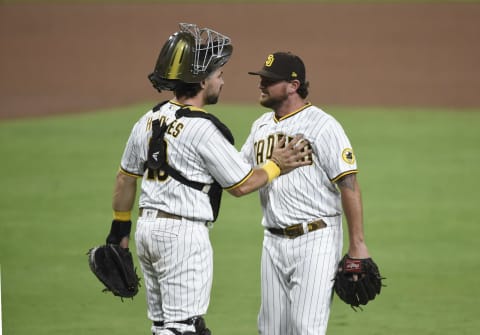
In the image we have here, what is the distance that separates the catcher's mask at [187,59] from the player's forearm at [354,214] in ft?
3.23

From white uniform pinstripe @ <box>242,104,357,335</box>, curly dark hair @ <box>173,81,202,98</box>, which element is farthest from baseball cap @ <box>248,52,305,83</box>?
curly dark hair @ <box>173,81,202,98</box>

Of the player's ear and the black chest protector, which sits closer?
the black chest protector

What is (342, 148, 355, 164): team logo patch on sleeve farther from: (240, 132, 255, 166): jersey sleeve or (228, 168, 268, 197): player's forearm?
(240, 132, 255, 166): jersey sleeve

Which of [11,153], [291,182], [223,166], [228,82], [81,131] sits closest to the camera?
[223,166]

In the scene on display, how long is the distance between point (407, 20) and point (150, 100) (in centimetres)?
885

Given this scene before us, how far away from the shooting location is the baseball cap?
5.32 m

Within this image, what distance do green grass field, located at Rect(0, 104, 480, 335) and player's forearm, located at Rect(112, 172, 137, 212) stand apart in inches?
82.4

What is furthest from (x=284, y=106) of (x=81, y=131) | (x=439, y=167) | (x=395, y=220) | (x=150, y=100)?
(x=150, y=100)

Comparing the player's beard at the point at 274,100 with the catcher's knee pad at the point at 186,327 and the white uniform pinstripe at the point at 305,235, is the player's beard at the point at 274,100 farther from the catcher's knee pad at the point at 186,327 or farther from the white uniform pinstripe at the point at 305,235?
the catcher's knee pad at the point at 186,327

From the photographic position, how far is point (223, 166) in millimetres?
4637

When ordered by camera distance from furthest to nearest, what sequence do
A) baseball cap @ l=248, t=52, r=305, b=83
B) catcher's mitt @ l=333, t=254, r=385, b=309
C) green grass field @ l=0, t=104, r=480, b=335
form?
green grass field @ l=0, t=104, r=480, b=335, baseball cap @ l=248, t=52, r=305, b=83, catcher's mitt @ l=333, t=254, r=385, b=309

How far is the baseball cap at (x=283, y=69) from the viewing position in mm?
5320

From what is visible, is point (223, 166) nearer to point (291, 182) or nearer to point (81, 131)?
point (291, 182)

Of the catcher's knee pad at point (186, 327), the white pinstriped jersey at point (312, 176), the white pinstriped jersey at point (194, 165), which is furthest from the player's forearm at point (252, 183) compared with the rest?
the catcher's knee pad at point (186, 327)
